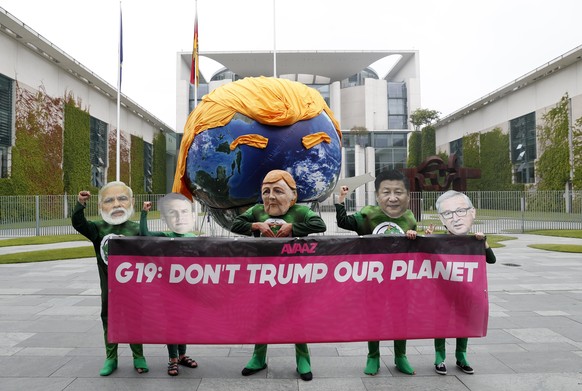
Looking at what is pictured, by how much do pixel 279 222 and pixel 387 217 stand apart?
1038 mm

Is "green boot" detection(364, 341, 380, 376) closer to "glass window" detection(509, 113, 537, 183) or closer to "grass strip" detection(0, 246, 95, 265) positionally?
"grass strip" detection(0, 246, 95, 265)

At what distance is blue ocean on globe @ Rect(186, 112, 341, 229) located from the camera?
4816mm

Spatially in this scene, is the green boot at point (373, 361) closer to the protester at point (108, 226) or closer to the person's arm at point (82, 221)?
the protester at point (108, 226)

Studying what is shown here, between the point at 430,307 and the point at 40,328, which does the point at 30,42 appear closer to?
the point at 40,328

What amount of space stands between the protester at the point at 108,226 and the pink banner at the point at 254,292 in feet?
0.79

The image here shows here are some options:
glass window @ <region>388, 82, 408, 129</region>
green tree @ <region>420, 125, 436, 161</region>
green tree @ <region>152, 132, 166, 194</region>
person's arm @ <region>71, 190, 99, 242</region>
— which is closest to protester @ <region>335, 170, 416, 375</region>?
person's arm @ <region>71, 190, 99, 242</region>

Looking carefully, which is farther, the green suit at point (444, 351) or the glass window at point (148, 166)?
the glass window at point (148, 166)

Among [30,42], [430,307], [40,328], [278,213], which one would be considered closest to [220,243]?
[278,213]

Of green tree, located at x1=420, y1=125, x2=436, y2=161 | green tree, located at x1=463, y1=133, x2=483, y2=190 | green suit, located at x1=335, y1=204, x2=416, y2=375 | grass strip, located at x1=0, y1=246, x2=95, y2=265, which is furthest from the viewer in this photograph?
green tree, located at x1=420, y1=125, x2=436, y2=161

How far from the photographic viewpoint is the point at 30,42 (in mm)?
23828

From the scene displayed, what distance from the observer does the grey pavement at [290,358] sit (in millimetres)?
3534

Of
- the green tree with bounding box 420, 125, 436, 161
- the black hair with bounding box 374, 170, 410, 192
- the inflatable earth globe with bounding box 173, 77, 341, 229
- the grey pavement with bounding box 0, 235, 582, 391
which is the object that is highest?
the green tree with bounding box 420, 125, 436, 161

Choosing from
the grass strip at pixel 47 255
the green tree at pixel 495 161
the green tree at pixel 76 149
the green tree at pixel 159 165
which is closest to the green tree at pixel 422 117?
the green tree at pixel 495 161

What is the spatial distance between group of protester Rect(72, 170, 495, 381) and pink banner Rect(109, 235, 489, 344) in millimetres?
215
